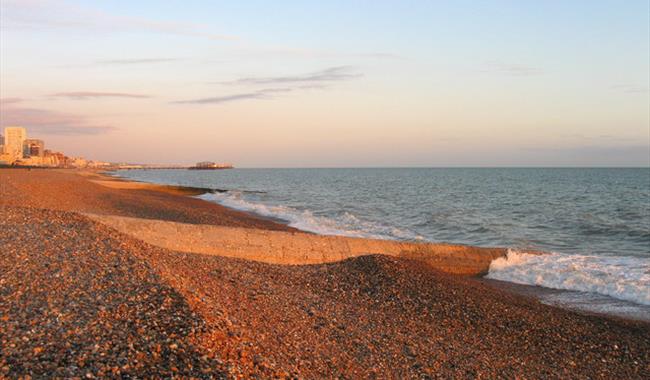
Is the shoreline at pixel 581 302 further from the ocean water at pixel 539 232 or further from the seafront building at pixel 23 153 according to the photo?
the seafront building at pixel 23 153

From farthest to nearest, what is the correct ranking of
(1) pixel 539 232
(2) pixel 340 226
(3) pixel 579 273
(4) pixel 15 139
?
(4) pixel 15 139
(1) pixel 539 232
(2) pixel 340 226
(3) pixel 579 273

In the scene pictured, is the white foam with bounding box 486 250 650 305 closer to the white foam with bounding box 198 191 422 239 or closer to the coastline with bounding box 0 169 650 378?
the coastline with bounding box 0 169 650 378

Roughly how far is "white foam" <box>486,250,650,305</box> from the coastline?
2.33 metres

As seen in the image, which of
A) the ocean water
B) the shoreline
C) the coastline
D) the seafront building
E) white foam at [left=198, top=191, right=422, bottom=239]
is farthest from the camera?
the seafront building

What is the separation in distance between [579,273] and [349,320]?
29.7ft

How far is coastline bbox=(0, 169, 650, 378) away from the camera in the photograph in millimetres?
6047

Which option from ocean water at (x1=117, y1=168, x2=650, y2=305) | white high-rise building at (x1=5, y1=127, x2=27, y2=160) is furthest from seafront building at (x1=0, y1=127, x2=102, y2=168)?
ocean water at (x1=117, y1=168, x2=650, y2=305)

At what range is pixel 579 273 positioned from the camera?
1461 centimetres

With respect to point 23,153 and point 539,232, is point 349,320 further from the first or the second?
point 23,153

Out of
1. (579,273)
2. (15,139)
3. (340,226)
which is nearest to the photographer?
(579,273)

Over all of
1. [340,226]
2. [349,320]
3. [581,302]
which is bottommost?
[581,302]

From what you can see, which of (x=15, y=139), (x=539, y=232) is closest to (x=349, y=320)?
(x=539, y=232)

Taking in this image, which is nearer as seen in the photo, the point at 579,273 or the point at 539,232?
the point at 579,273

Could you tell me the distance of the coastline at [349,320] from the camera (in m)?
6.05
